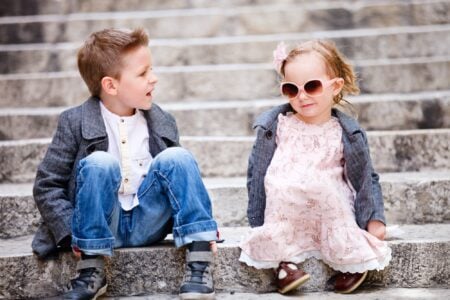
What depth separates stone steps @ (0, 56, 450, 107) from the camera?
360cm

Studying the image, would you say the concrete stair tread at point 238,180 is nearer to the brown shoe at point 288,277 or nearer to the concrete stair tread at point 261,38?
the brown shoe at point 288,277

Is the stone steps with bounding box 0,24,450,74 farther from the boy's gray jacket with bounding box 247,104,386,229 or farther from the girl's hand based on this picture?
the girl's hand

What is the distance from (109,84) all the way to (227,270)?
2.73ft

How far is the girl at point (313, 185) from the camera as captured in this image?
87.0 inches

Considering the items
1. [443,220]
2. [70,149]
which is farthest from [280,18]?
[70,149]

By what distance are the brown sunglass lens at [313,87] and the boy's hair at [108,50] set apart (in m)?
0.65

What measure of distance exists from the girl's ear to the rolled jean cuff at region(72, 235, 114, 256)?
1004mm

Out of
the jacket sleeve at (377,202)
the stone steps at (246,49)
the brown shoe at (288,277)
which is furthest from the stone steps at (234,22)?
the brown shoe at (288,277)

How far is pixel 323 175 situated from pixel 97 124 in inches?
33.6

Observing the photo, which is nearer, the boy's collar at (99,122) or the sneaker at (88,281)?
the sneaker at (88,281)

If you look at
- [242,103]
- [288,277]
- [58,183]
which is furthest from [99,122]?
[242,103]

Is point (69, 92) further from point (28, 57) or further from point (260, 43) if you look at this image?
point (260, 43)

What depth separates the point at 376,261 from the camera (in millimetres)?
2184

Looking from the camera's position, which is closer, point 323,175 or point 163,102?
point 323,175
